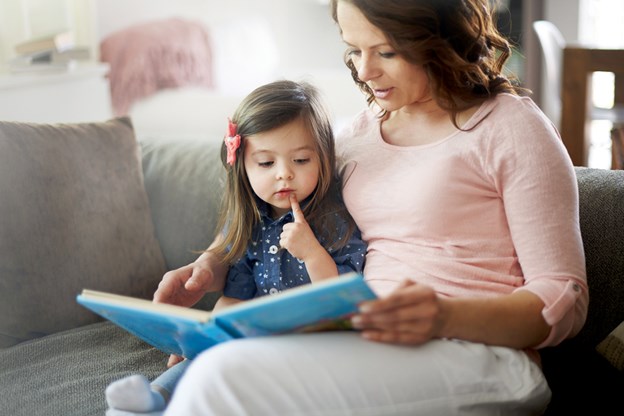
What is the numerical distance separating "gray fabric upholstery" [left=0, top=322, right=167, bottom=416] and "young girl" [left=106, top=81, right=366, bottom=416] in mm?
197

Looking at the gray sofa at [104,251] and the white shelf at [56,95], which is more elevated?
the white shelf at [56,95]

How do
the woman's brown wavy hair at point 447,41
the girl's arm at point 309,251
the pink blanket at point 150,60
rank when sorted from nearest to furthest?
the woman's brown wavy hair at point 447,41
the girl's arm at point 309,251
the pink blanket at point 150,60

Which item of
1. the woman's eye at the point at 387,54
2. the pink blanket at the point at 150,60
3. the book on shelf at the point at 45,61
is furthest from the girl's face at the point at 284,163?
the pink blanket at the point at 150,60

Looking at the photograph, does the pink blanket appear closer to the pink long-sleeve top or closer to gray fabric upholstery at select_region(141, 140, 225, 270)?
gray fabric upholstery at select_region(141, 140, 225, 270)

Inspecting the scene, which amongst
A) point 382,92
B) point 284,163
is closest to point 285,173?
point 284,163

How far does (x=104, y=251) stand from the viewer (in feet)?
5.90

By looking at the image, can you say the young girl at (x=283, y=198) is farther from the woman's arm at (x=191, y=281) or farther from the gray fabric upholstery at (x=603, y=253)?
the gray fabric upholstery at (x=603, y=253)

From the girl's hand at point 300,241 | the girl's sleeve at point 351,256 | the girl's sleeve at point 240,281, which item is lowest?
the girl's sleeve at point 240,281

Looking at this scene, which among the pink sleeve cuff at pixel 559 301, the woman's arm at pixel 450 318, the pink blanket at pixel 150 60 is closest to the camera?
the woman's arm at pixel 450 318

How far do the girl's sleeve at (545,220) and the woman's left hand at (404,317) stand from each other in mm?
183

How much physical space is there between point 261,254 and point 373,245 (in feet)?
0.81

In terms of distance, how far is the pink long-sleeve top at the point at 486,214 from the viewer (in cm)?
122

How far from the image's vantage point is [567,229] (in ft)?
4.01

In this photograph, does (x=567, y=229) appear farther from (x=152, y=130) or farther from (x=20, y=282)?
(x=152, y=130)
